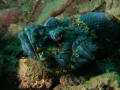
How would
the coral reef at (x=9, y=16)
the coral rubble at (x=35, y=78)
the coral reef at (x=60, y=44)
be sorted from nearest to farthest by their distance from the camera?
the coral reef at (x=60, y=44) < the coral rubble at (x=35, y=78) < the coral reef at (x=9, y=16)

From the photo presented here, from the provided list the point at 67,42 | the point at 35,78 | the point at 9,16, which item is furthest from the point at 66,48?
the point at 9,16

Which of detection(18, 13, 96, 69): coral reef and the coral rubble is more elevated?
detection(18, 13, 96, 69): coral reef

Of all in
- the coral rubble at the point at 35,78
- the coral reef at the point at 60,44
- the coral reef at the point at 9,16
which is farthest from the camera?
the coral reef at the point at 9,16

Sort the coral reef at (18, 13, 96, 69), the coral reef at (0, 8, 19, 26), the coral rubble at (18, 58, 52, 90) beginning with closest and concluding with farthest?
the coral reef at (18, 13, 96, 69)
the coral rubble at (18, 58, 52, 90)
the coral reef at (0, 8, 19, 26)

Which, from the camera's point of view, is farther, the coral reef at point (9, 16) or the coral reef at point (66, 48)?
the coral reef at point (9, 16)

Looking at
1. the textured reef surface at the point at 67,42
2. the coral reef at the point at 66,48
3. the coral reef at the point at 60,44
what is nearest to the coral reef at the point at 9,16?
the coral reef at the point at 66,48

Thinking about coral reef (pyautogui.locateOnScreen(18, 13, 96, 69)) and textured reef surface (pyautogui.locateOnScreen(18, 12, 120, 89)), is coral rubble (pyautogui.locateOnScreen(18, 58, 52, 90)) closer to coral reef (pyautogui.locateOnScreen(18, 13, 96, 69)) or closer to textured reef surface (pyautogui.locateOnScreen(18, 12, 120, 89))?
textured reef surface (pyautogui.locateOnScreen(18, 12, 120, 89))

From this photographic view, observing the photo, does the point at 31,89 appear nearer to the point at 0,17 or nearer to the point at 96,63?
the point at 96,63

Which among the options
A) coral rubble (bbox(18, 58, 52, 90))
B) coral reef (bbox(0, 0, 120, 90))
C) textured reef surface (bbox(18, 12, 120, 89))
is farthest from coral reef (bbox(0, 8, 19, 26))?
textured reef surface (bbox(18, 12, 120, 89))

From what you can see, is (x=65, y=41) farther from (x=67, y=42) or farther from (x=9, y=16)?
(x=9, y=16)

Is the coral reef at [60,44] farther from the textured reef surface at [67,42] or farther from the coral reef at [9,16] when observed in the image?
the coral reef at [9,16]
